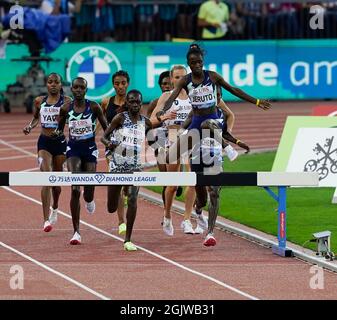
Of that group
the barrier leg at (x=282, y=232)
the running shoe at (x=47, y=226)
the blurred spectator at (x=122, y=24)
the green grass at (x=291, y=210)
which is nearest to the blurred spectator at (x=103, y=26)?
the blurred spectator at (x=122, y=24)

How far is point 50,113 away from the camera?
16609 mm

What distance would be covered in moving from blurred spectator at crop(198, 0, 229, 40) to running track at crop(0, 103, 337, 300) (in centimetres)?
1306

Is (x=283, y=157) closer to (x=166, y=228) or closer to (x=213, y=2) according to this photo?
(x=166, y=228)

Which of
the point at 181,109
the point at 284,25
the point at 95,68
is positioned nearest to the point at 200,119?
the point at 181,109

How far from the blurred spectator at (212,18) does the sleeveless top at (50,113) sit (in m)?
15.5

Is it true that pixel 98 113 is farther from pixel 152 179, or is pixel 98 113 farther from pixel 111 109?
pixel 152 179

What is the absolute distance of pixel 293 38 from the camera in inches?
1286

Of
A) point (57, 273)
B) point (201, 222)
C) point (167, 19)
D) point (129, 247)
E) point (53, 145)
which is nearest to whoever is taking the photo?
point (57, 273)

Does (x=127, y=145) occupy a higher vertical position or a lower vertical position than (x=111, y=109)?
lower

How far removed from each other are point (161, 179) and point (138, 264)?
928 mm

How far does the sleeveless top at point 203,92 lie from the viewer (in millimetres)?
15602

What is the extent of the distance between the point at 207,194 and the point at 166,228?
663 mm

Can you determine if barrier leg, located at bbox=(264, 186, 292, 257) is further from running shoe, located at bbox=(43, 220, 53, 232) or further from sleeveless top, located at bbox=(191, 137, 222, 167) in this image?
running shoe, located at bbox=(43, 220, 53, 232)

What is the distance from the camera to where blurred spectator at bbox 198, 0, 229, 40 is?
3192cm
